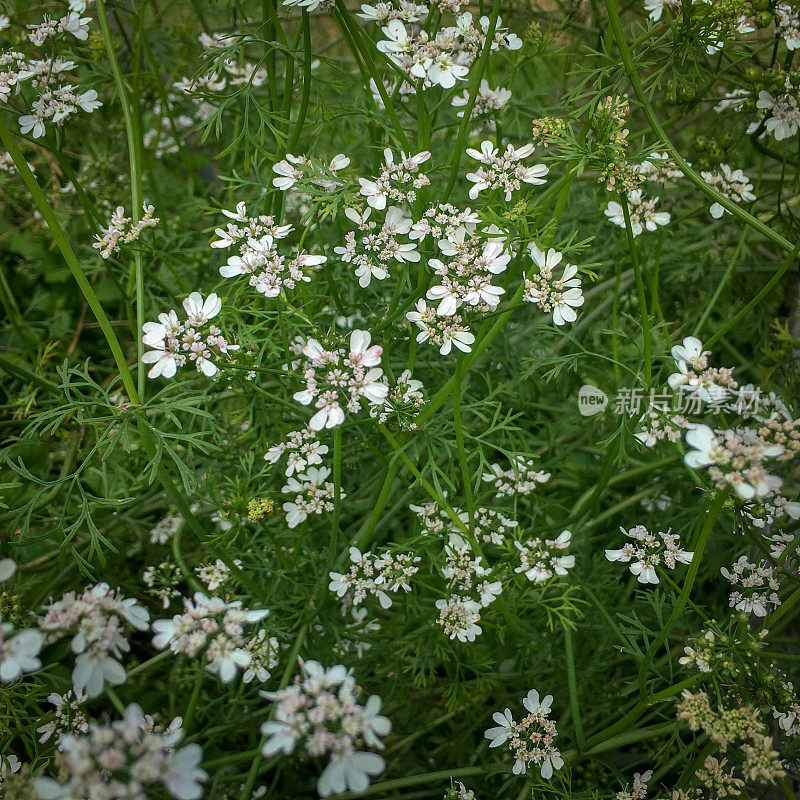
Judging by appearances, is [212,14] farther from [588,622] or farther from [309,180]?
[588,622]

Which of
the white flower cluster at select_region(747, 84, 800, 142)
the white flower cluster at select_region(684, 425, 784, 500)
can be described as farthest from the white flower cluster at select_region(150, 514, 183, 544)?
the white flower cluster at select_region(747, 84, 800, 142)

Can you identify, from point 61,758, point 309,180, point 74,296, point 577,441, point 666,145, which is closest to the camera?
point 61,758

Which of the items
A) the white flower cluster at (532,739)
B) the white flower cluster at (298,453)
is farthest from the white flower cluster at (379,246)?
the white flower cluster at (532,739)

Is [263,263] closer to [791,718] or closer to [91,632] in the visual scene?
[91,632]

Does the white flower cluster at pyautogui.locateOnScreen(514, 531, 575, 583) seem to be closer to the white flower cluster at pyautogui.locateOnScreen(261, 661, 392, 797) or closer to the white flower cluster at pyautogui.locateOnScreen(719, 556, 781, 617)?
the white flower cluster at pyautogui.locateOnScreen(719, 556, 781, 617)

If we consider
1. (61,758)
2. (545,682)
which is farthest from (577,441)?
(61,758)

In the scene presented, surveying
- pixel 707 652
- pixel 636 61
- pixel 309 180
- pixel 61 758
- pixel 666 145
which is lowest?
pixel 707 652
